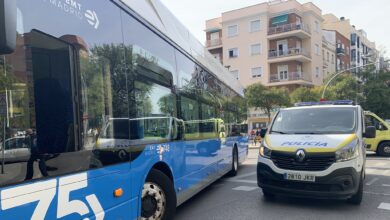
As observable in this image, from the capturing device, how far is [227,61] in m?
54.5

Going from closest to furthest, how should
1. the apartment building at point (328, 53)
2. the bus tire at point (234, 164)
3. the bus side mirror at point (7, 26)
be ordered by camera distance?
1. the bus side mirror at point (7, 26)
2. the bus tire at point (234, 164)
3. the apartment building at point (328, 53)

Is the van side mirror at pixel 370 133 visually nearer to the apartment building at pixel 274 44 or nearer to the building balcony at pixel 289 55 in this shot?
the apartment building at pixel 274 44

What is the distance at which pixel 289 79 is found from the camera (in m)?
49.4

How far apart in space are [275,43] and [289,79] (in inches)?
219

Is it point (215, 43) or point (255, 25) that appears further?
point (215, 43)

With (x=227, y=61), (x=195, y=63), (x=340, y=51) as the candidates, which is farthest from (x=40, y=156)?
(x=340, y=51)

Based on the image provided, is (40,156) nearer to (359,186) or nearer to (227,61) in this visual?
(359,186)

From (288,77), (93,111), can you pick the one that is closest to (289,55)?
(288,77)

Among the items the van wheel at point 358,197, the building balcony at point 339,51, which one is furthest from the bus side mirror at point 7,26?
the building balcony at point 339,51

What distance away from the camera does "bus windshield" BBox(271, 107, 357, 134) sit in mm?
7191

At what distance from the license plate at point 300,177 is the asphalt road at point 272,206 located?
56cm

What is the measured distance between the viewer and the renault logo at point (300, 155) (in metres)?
6.43

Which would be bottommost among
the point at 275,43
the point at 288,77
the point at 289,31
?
the point at 288,77

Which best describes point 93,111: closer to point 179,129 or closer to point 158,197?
point 158,197
